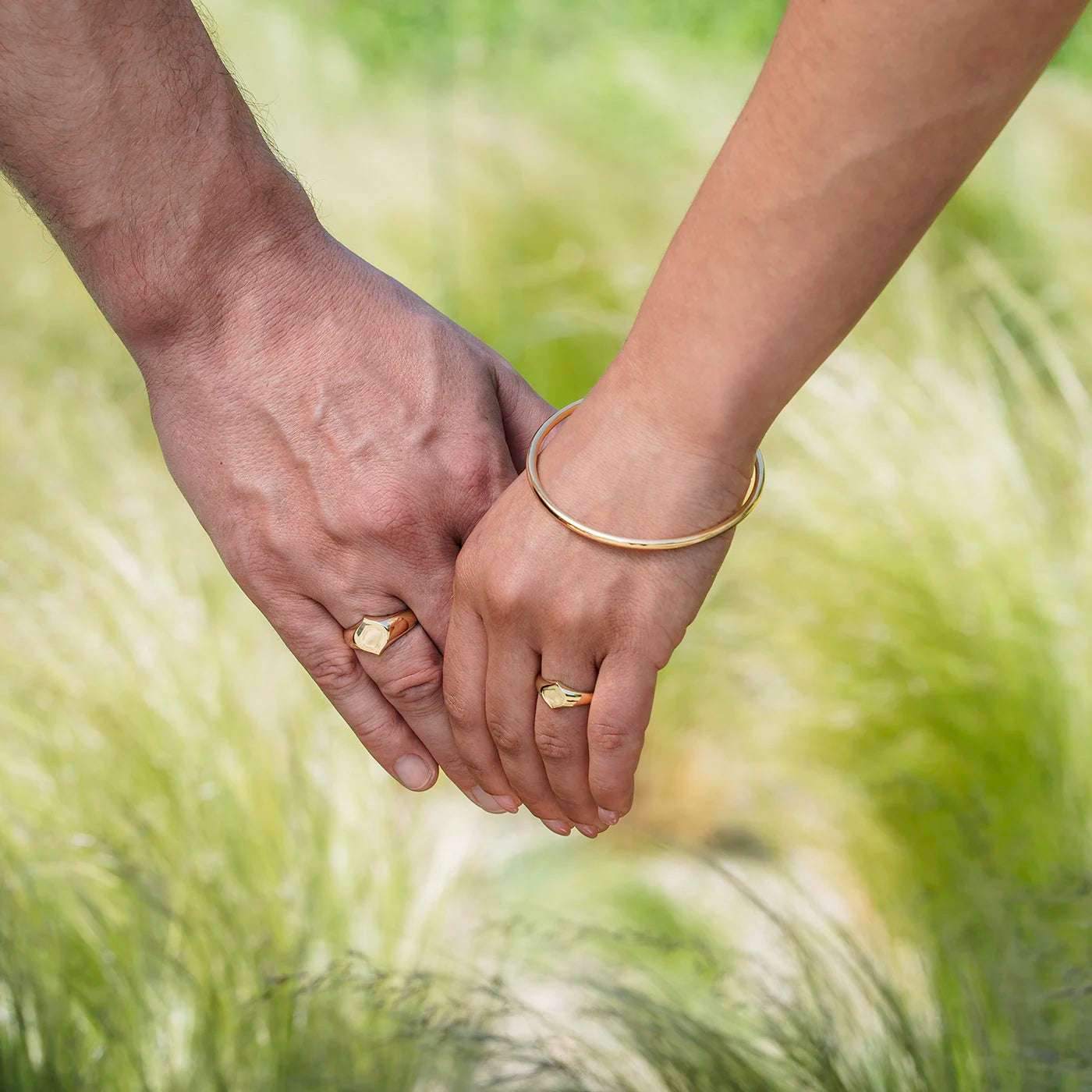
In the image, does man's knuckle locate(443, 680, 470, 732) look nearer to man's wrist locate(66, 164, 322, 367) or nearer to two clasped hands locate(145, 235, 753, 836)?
two clasped hands locate(145, 235, 753, 836)

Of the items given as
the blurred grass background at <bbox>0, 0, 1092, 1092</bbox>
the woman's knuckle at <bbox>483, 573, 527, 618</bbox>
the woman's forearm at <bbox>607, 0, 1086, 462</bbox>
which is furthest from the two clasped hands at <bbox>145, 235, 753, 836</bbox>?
the blurred grass background at <bbox>0, 0, 1092, 1092</bbox>

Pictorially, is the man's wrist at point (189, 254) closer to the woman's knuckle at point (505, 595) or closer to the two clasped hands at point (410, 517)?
the two clasped hands at point (410, 517)

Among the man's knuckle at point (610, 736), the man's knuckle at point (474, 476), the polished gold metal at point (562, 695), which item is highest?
the man's knuckle at point (474, 476)

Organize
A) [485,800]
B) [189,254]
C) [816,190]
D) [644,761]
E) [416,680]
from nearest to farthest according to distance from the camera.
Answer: [816,190]
[189,254]
[416,680]
[485,800]
[644,761]

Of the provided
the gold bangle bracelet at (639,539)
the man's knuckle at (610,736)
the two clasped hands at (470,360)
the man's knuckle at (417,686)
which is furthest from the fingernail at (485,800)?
the gold bangle bracelet at (639,539)

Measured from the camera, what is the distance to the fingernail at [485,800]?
1259 millimetres

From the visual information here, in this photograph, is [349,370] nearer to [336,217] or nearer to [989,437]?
[989,437]

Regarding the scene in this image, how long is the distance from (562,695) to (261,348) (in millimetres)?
382

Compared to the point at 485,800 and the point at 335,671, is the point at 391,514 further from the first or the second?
the point at 485,800

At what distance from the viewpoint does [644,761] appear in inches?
94.8

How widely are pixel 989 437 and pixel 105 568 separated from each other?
1.37 meters

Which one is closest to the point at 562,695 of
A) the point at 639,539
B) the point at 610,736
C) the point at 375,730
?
the point at 610,736

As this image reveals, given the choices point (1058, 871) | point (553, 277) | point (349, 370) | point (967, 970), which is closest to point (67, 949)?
point (349, 370)

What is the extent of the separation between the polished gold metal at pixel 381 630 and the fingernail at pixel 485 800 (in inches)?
8.3
